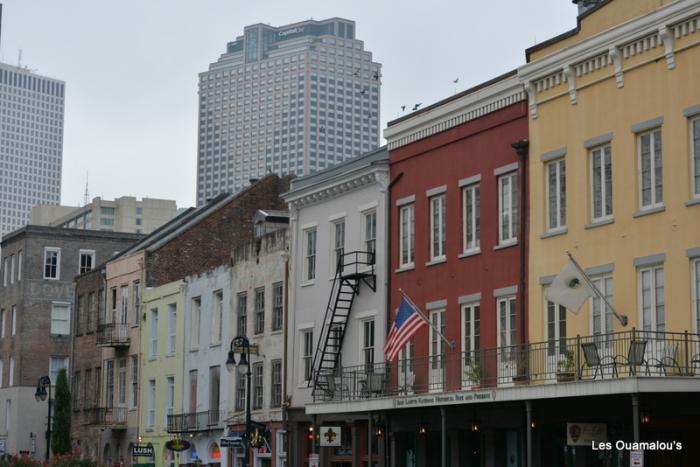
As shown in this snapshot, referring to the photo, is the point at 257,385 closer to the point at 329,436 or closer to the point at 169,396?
the point at 329,436

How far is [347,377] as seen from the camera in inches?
1610

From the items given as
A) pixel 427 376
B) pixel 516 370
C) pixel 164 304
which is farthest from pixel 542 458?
pixel 164 304

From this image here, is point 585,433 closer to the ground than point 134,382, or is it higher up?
closer to the ground

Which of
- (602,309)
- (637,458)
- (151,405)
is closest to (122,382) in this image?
(151,405)

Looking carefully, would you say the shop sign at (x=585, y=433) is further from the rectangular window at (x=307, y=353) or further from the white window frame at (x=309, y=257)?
the white window frame at (x=309, y=257)

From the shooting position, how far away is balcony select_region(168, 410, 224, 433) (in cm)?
5122

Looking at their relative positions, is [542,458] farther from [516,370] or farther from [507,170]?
[507,170]

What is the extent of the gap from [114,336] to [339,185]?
21.9 meters

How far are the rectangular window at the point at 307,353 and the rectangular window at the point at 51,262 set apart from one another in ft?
118

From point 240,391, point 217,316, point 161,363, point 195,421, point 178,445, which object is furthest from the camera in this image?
point 161,363

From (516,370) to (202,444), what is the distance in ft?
72.9

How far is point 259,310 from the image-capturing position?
48.8m

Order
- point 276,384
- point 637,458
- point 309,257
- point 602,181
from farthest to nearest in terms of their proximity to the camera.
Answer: point 276,384, point 309,257, point 602,181, point 637,458

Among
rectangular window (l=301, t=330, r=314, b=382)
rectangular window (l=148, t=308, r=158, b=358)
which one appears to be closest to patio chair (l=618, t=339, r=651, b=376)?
rectangular window (l=301, t=330, r=314, b=382)
